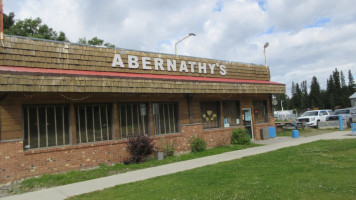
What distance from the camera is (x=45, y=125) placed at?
881 centimetres

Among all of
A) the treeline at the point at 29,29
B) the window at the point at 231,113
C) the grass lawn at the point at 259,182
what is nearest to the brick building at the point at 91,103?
the window at the point at 231,113

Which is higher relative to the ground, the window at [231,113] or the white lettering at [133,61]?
the white lettering at [133,61]

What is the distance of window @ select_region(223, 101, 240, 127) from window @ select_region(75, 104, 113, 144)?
6482mm

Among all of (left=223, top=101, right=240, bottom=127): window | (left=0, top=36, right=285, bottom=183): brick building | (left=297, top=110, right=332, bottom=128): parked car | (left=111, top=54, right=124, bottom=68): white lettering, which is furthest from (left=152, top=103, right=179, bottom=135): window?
(left=297, top=110, right=332, bottom=128): parked car

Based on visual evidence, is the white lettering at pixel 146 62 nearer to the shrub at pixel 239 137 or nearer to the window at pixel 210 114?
the window at pixel 210 114

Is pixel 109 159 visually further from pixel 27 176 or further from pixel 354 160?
pixel 354 160

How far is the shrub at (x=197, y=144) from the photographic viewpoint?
39.2ft

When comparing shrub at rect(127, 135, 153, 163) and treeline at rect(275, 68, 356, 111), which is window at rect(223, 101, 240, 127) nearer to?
shrub at rect(127, 135, 153, 163)

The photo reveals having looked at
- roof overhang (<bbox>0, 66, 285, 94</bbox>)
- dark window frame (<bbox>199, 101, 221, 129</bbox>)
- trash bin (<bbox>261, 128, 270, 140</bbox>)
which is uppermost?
roof overhang (<bbox>0, 66, 285, 94</bbox>)

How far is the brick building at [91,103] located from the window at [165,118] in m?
0.04

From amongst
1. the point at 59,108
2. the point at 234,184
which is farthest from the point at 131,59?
the point at 234,184

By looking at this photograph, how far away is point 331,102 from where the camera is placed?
79.4 meters

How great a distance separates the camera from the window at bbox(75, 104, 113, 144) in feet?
31.2

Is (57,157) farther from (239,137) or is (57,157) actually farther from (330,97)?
(330,97)
